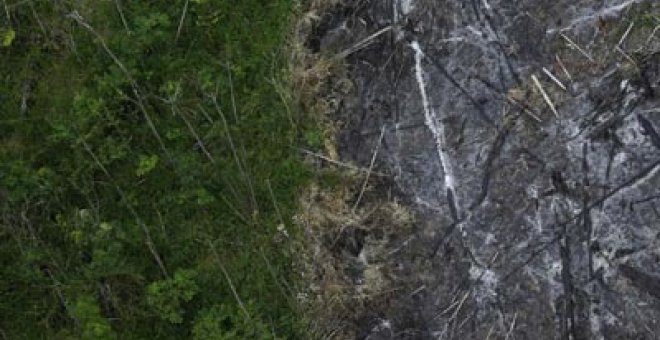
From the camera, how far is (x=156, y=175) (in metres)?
4.15

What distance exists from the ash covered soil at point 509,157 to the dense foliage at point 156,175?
14.5 inches

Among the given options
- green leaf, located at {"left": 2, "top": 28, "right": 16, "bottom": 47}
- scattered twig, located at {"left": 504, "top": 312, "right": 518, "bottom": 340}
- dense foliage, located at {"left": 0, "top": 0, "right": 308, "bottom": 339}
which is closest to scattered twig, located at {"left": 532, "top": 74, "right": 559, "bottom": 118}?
scattered twig, located at {"left": 504, "top": 312, "right": 518, "bottom": 340}

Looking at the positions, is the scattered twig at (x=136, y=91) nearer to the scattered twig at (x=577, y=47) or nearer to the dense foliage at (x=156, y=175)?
the dense foliage at (x=156, y=175)

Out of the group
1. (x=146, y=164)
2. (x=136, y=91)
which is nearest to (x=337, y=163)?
(x=146, y=164)

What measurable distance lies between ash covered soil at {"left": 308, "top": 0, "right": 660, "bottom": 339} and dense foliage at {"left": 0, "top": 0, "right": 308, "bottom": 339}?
0.37m

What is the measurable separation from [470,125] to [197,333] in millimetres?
1589

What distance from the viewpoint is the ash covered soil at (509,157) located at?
369cm

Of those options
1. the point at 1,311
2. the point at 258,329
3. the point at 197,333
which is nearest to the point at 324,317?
the point at 258,329

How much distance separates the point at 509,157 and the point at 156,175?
1.68 metres

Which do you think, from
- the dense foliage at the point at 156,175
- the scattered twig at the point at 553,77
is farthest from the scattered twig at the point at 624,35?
the dense foliage at the point at 156,175

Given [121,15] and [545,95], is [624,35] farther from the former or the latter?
[121,15]

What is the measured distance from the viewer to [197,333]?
13.1ft

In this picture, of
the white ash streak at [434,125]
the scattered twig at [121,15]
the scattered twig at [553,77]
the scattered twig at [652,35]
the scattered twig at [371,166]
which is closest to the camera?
the scattered twig at [652,35]

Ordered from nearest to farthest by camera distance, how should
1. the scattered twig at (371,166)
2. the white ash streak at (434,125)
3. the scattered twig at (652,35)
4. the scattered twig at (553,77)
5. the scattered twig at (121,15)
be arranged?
1. the scattered twig at (652,35)
2. the scattered twig at (553,77)
3. the white ash streak at (434,125)
4. the scattered twig at (371,166)
5. the scattered twig at (121,15)
